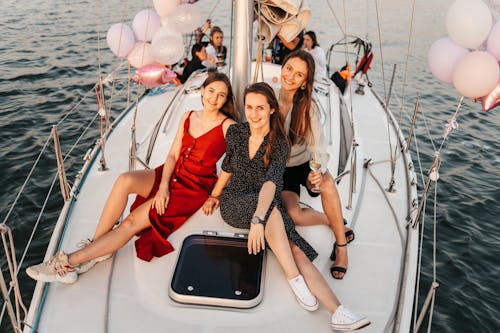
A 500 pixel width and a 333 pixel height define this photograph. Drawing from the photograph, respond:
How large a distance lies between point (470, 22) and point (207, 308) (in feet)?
10.1

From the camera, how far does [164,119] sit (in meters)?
4.44

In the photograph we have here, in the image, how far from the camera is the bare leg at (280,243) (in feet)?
8.15

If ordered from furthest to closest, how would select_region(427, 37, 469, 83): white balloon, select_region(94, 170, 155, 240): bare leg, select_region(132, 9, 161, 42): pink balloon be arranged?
select_region(132, 9, 161, 42): pink balloon
select_region(427, 37, 469, 83): white balloon
select_region(94, 170, 155, 240): bare leg

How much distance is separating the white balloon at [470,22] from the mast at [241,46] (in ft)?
5.72

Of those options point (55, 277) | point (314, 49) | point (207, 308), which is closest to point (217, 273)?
point (207, 308)

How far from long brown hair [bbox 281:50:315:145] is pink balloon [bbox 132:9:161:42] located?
6.84ft

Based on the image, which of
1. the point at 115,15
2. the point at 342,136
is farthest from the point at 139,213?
the point at 115,15

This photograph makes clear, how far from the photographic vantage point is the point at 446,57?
12.0ft

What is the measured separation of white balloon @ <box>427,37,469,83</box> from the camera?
362cm

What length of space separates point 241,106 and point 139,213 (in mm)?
1328

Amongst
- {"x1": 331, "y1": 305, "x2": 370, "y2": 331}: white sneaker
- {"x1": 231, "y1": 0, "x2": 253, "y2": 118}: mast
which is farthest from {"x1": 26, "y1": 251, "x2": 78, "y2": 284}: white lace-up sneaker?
{"x1": 231, "y1": 0, "x2": 253, "y2": 118}: mast

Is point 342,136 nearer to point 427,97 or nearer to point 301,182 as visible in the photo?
point 301,182

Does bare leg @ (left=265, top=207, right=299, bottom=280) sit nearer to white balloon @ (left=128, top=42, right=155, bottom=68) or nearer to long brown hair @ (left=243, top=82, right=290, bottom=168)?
long brown hair @ (left=243, top=82, right=290, bottom=168)

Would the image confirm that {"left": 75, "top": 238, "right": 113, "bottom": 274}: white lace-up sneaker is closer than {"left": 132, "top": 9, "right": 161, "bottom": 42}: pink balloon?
Yes
